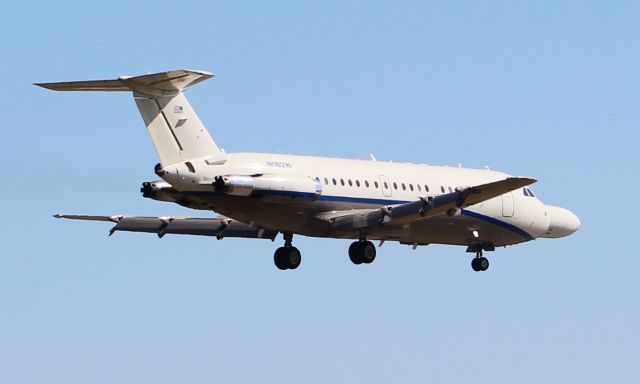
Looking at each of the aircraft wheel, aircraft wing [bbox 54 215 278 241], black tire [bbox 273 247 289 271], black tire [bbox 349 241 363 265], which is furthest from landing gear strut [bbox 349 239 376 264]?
the aircraft wheel

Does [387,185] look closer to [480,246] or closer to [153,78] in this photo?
[480,246]

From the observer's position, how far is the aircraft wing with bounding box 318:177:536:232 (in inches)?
2264

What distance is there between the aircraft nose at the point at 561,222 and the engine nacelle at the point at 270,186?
45.2ft

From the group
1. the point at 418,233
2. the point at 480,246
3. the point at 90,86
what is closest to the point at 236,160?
the point at 90,86

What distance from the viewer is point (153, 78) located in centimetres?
5572

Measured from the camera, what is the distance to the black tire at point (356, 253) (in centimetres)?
6181

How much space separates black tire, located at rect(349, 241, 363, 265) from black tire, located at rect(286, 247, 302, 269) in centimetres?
181

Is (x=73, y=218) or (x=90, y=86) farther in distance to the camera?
(x=73, y=218)

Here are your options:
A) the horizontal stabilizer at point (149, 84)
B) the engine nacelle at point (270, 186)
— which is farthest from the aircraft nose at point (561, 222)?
the horizontal stabilizer at point (149, 84)

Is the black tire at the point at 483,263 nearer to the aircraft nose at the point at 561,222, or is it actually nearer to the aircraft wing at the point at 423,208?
the aircraft nose at the point at 561,222

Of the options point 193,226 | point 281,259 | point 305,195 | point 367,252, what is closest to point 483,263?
point 367,252

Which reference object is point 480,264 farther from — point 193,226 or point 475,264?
point 193,226

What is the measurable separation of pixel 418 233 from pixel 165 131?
11.4 m

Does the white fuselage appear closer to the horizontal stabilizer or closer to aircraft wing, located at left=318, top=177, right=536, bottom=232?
aircraft wing, located at left=318, top=177, right=536, bottom=232
